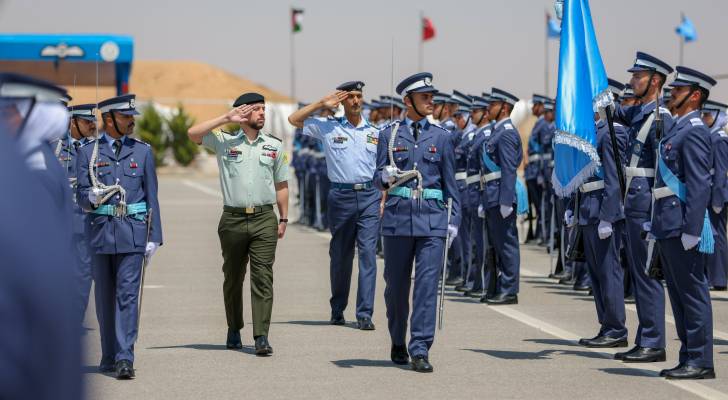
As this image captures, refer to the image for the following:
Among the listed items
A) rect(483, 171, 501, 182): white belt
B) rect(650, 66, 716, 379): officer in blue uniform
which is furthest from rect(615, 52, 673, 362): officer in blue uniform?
rect(483, 171, 501, 182): white belt

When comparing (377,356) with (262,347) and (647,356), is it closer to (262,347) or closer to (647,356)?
(262,347)

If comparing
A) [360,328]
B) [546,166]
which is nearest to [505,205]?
[360,328]

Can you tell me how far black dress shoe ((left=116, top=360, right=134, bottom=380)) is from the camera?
782cm

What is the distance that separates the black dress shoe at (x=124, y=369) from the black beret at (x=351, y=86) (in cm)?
333

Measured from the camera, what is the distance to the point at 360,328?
1027 centimetres

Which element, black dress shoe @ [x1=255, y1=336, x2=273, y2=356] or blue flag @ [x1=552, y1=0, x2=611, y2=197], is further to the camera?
blue flag @ [x1=552, y1=0, x2=611, y2=197]

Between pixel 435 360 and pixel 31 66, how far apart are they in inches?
437

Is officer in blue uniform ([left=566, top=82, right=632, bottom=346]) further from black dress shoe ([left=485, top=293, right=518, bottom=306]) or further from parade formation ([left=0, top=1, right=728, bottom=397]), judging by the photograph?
black dress shoe ([left=485, top=293, right=518, bottom=306])

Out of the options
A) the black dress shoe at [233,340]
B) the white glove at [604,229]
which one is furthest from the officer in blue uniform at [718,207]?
the black dress shoe at [233,340]

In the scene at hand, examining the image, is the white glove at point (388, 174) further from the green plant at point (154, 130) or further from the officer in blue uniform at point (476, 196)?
the green plant at point (154, 130)

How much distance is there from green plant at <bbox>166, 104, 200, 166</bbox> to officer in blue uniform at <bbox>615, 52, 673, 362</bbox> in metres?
47.3

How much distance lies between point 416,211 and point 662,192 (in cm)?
157

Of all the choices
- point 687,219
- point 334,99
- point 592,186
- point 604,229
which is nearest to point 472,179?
point 592,186

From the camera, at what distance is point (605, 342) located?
9141 millimetres
